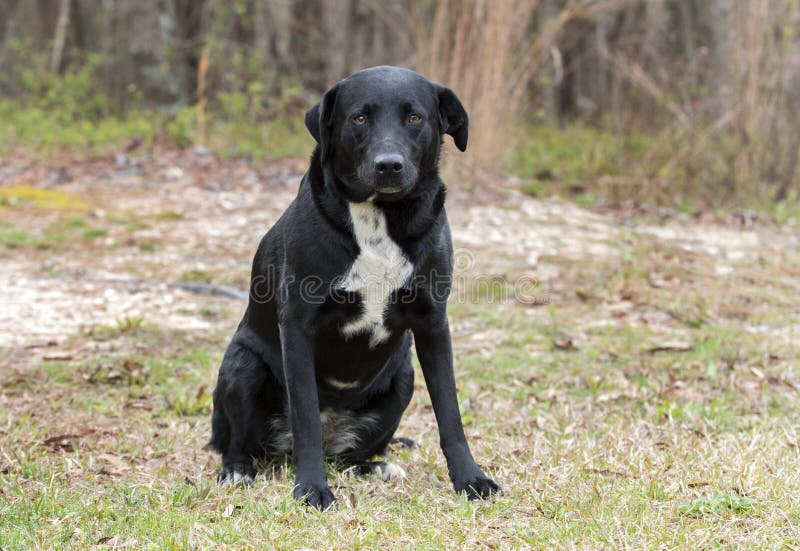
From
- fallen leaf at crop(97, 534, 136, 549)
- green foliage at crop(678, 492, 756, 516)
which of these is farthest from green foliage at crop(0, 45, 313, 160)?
green foliage at crop(678, 492, 756, 516)

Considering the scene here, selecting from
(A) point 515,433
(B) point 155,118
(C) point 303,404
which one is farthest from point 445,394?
(B) point 155,118

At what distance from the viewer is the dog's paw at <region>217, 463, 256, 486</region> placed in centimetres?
302

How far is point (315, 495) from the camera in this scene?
9.06ft

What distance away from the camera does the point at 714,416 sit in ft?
12.4

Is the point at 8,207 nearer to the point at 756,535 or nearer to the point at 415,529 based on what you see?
the point at 415,529

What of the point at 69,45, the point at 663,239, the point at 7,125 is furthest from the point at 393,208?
the point at 69,45

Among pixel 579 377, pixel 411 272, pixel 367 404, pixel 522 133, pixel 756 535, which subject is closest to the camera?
pixel 756 535

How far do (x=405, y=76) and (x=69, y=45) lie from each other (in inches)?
523

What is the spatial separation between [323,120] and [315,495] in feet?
3.69

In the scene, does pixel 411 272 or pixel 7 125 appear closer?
pixel 411 272

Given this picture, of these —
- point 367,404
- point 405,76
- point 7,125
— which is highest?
point 405,76

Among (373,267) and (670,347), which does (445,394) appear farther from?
(670,347)

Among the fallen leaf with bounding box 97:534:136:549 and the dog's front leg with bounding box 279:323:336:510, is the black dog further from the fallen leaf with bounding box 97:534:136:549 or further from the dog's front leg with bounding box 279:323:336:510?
the fallen leaf with bounding box 97:534:136:549

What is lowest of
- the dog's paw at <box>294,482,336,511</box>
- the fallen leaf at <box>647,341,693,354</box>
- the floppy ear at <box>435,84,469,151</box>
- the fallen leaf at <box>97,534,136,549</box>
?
the fallen leaf at <box>647,341,693,354</box>
